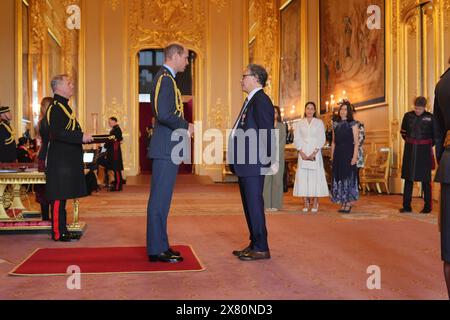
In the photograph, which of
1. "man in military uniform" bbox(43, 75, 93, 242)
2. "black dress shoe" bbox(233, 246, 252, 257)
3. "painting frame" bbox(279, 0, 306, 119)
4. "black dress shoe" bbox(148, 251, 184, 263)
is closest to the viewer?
"black dress shoe" bbox(148, 251, 184, 263)

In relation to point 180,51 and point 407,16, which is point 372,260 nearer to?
point 180,51

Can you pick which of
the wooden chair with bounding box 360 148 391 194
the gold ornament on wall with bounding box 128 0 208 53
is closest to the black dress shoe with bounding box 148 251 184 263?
the wooden chair with bounding box 360 148 391 194

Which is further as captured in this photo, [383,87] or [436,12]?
[383,87]

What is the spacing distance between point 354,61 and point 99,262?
10006 mm

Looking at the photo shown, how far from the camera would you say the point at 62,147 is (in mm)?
5207

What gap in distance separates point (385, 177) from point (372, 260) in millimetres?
6827

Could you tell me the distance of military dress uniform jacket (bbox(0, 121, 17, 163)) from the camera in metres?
7.23

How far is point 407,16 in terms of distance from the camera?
10695 mm

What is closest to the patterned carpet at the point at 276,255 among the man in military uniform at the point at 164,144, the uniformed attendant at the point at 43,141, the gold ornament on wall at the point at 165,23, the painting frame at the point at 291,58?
the man in military uniform at the point at 164,144

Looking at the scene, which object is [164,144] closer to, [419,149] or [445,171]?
[445,171]

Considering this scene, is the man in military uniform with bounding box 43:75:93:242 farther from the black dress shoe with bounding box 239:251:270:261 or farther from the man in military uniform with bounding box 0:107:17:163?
the man in military uniform with bounding box 0:107:17:163

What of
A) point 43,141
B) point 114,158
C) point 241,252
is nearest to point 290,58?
point 114,158

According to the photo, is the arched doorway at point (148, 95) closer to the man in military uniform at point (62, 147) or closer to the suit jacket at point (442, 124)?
the man in military uniform at point (62, 147)
